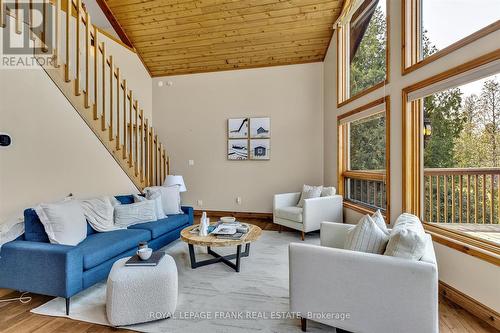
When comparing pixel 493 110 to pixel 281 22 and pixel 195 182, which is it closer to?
pixel 281 22

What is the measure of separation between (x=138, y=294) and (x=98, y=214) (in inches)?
55.1

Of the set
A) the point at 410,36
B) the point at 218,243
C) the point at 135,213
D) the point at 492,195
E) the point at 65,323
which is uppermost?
the point at 410,36

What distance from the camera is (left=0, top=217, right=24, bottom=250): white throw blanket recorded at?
2.24 m

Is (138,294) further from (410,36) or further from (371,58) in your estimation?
(371,58)

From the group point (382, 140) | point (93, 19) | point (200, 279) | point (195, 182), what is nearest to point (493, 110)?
point (382, 140)

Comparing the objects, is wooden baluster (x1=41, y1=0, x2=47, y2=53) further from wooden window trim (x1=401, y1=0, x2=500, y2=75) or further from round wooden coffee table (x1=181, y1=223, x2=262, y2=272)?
wooden window trim (x1=401, y1=0, x2=500, y2=75)

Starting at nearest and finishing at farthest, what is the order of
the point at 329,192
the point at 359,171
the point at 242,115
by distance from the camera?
the point at 359,171, the point at 329,192, the point at 242,115

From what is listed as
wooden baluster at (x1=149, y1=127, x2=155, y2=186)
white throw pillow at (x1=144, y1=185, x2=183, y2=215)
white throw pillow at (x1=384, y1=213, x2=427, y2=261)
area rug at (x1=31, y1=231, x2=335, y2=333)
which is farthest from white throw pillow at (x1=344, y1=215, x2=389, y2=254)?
wooden baluster at (x1=149, y1=127, x2=155, y2=186)

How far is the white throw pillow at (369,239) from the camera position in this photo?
5.79 feet

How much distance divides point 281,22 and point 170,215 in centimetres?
370

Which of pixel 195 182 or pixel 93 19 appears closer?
pixel 93 19

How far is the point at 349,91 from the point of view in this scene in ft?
14.4

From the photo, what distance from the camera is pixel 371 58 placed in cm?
375

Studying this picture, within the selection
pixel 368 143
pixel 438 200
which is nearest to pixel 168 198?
pixel 368 143
